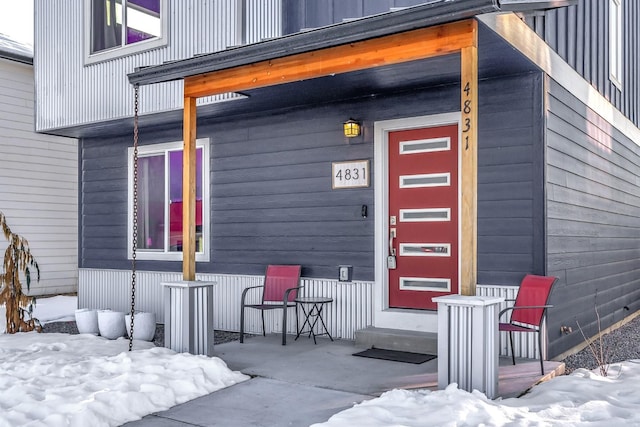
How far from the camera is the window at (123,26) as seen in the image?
7262 millimetres

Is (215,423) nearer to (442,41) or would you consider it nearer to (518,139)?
(442,41)

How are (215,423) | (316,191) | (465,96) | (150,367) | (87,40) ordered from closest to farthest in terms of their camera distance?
(215,423) < (465,96) < (150,367) < (316,191) < (87,40)

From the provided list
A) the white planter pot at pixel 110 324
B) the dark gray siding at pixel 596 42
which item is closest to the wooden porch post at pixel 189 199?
the white planter pot at pixel 110 324

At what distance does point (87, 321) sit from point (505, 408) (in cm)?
535

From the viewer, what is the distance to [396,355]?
5.48m

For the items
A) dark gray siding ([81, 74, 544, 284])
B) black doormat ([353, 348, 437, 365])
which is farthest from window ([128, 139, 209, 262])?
black doormat ([353, 348, 437, 365])

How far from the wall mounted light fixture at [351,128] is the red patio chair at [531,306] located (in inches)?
89.4

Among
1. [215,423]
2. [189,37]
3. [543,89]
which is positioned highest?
[189,37]

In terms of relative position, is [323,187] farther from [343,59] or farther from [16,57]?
[16,57]

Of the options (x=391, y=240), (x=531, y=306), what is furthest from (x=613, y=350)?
(x=391, y=240)

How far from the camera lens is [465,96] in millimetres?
4055

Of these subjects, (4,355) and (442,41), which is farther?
(4,355)

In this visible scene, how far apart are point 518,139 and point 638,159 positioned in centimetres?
504

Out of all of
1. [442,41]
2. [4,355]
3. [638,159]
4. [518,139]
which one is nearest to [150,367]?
[4,355]
